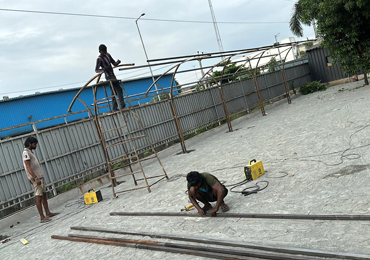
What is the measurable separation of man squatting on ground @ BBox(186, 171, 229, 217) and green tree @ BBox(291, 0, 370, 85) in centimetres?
1298

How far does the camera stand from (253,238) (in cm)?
411

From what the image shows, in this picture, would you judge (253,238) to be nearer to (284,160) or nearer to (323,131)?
(284,160)

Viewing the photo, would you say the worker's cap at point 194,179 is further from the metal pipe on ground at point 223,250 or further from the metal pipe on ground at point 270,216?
the metal pipe on ground at point 223,250

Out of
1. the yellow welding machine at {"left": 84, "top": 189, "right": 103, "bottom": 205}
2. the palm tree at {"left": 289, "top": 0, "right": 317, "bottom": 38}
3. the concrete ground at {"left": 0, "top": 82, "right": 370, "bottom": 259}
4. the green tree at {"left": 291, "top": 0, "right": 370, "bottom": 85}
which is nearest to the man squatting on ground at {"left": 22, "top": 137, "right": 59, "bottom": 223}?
the concrete ground at {"left": 0, "top": 82, "right": 370, "bottom": 259}

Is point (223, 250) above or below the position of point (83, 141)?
below

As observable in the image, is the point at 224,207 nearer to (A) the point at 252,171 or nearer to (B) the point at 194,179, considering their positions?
(B) the point at 194,179

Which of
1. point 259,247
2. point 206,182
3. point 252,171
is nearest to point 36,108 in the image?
point 252,171

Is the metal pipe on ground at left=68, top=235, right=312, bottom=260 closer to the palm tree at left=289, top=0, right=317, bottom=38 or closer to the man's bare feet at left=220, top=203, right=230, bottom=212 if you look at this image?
the man's bare feet at left=220, top=203, right=230, bottom=212

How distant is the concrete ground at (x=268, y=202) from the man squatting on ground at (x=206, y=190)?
218mm

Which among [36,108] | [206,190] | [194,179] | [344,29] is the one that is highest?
[36,108]

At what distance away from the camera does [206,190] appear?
530cm

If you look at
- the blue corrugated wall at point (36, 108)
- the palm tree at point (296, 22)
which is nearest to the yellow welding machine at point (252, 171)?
the blue corrugated wall at point (36, 108)

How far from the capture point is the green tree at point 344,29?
15446 mm

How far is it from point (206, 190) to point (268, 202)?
0.97 meters
